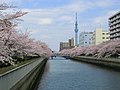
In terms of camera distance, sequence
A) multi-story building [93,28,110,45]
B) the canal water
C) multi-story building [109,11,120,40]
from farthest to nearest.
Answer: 1. multi-story building [93,28,110,45]
2. multi-story building [109,11,120,40]
3. the canal water

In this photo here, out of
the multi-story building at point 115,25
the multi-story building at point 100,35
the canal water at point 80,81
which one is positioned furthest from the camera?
the multi-story building at point 100,35

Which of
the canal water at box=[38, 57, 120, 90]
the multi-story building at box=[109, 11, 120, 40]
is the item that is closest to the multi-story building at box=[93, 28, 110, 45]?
the multi-story building at box=[109, 11, 120, 40]

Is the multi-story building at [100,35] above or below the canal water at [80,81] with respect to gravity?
above

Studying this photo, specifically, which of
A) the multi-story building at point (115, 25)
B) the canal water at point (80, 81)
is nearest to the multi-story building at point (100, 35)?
the multi-story building at point (115, 25)

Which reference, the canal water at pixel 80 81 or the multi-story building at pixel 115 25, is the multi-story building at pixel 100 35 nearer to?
the multi-story building at pixel 115 25

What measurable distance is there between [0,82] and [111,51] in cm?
5734

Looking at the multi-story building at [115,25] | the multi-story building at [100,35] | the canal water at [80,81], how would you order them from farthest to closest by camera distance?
the multi-story building at [100,35] → the multi-story building at [115,25] → the canal water at [80,81]

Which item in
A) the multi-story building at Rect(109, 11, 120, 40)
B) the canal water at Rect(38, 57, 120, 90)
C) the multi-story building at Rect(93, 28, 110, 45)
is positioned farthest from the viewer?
the multi-story building at Rect(93, 28, 110, 45)

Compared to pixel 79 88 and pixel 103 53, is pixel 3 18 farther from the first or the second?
pixel 103 53

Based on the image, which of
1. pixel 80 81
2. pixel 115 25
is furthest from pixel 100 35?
pixel 80 81

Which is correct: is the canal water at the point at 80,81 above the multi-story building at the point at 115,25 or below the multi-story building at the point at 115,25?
below

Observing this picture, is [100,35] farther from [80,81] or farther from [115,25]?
[80,81]

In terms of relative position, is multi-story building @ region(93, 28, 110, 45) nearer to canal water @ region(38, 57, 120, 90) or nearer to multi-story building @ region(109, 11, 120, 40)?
multi-story building @ region(109, 11, 120, 40)

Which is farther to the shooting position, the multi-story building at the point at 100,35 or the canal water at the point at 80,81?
the multi-story building at the point at 100,35
